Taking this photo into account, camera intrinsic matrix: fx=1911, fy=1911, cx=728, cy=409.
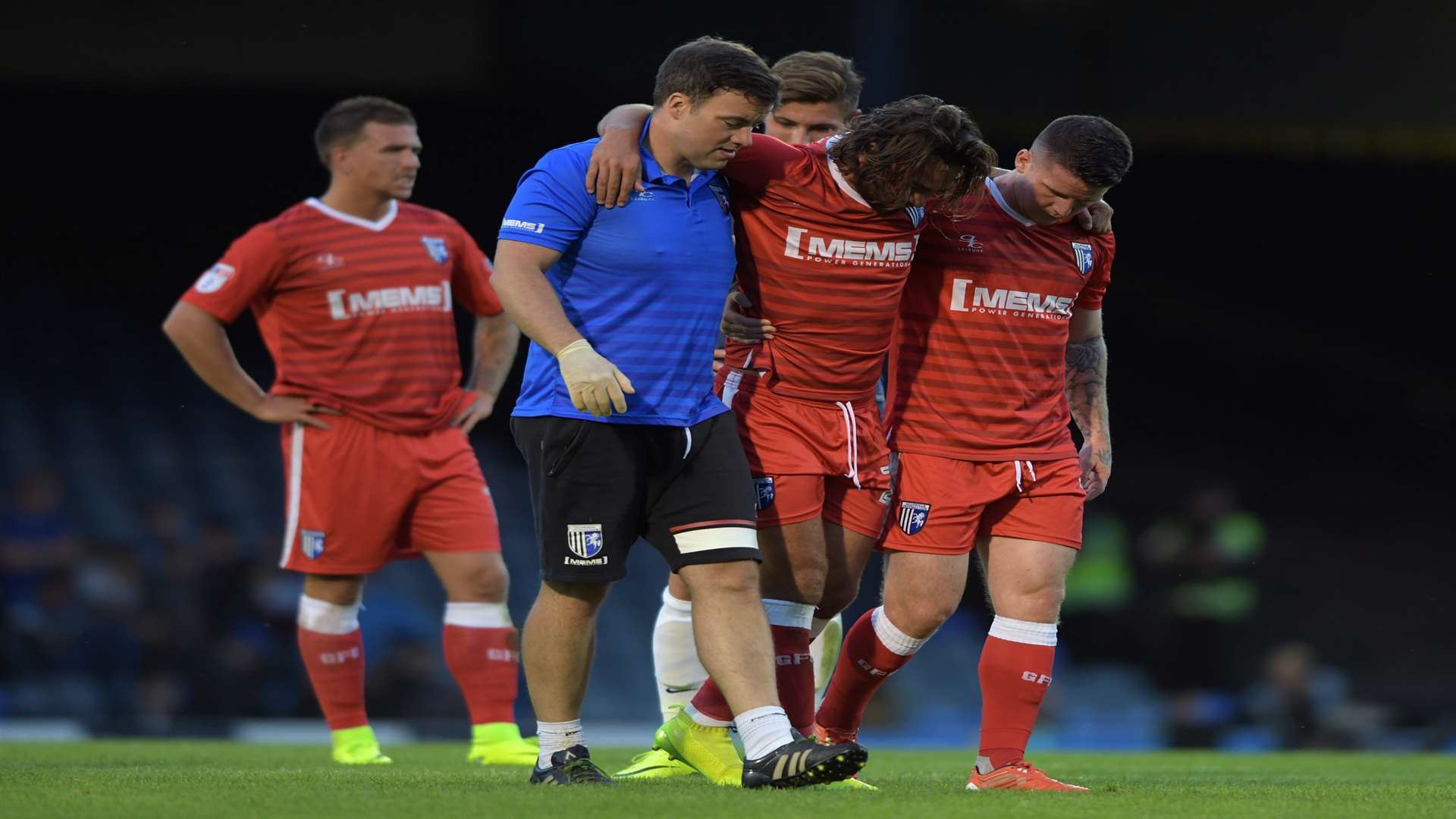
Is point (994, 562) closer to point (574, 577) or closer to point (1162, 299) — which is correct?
point (574, 577)

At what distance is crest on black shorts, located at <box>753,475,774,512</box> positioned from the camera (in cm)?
530

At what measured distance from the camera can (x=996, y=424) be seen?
553 cm

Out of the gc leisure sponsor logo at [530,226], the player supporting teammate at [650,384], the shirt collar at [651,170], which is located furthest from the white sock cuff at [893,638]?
the gc leisure sponsor logo at [530,226]

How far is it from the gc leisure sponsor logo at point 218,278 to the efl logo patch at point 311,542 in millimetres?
985

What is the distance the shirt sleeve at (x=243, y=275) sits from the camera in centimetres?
721

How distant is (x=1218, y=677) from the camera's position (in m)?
14.2

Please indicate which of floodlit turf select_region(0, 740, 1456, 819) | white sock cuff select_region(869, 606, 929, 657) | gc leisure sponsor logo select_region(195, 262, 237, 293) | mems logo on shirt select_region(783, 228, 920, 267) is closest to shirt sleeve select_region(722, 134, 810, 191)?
mems logo on shirt select_region(783, 228, 920, 267)

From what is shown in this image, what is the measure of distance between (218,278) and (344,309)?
50cm

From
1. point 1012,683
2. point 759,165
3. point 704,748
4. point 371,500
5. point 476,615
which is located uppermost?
point 759,165

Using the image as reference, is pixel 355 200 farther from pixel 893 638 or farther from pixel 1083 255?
pixel 1083 255

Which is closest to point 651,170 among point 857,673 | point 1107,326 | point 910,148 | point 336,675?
point 910,148

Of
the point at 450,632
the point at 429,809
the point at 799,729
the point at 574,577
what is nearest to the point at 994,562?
the point at 799,729

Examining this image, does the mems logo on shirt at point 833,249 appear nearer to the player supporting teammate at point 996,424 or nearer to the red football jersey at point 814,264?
the red football jersey at point 814,264

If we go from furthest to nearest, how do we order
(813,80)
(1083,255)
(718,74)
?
(813,80)
(1083,255)
(718,74)
